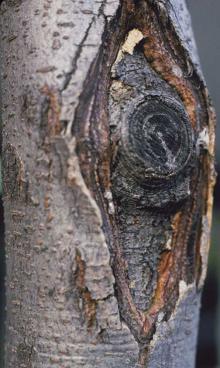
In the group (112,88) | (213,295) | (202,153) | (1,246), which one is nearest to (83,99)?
(112,88)

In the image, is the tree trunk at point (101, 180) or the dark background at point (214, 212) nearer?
the tree trunk at point (101, 180)

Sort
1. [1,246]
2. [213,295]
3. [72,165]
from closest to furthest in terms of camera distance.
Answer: [72,165] < [1,246] < [213,295]

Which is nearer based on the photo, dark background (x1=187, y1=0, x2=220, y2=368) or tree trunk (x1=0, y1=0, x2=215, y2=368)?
tree trunk (x1=0, y1=0, x2=215, y2=368)

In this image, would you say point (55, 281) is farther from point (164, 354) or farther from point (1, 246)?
point (1, 246)

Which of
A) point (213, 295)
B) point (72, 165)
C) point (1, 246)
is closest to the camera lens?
point (72, 165)
